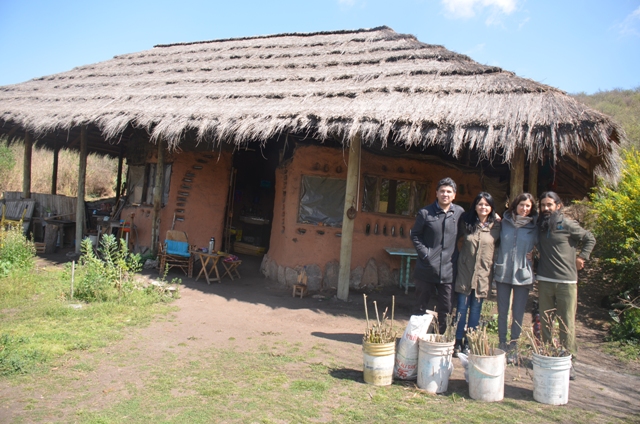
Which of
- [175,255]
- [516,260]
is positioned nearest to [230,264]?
[175,255]

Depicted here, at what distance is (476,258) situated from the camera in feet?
13.6

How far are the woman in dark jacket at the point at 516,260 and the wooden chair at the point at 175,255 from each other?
17.4ft

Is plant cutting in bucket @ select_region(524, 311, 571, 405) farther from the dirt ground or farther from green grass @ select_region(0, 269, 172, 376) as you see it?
green grass @ select_region(0, 269, 172, 376)

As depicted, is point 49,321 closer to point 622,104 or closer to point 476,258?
point 476,258

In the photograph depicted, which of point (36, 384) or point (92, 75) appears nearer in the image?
point (36, 384)

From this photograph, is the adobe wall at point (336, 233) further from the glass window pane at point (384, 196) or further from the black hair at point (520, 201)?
the black hair at point (520, 201)

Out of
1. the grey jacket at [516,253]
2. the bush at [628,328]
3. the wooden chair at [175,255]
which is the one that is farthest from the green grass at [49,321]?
the bush at [628,328]

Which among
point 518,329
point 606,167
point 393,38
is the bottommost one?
point 518,329

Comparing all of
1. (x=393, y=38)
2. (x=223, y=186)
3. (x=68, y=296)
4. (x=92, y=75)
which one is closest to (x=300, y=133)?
(x=223, y=186)

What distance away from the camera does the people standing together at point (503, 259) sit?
156 inches

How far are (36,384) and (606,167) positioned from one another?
7.16 metres

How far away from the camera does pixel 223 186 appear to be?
29.2 feet

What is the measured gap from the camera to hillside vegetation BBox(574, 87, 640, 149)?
18.8m

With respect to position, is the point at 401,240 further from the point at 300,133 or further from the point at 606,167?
the point at 606,167
